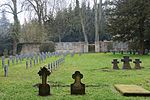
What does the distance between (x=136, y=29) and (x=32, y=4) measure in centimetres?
2002

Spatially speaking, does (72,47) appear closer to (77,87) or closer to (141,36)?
(141,36)

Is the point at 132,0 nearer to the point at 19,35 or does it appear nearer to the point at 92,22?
the point at 19,35

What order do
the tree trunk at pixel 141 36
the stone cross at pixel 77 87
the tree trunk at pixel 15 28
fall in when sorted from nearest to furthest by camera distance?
the stone cross at pixel 77 87 < the tree trunk at pixel 141 36 < the tree trunk at pixel 15 28

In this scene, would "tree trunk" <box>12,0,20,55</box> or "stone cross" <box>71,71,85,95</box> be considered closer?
"stone cross" <box>71,71,85,95</box>

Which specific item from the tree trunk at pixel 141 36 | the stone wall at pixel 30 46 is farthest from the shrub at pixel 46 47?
the tree trunk at pixel 141 36

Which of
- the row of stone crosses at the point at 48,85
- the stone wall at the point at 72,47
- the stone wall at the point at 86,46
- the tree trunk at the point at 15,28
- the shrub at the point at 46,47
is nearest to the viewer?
the row of stone crosses at the point at 48,85

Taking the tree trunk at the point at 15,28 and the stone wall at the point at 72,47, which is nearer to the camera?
the tree trunk at the point at 15,28

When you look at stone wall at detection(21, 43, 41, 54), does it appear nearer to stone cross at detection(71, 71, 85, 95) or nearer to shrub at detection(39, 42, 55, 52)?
shrub at detection(39, 42, 55, 52)

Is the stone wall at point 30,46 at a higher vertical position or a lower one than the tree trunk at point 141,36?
lower

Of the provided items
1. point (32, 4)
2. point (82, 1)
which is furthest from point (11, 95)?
point (82, 1)

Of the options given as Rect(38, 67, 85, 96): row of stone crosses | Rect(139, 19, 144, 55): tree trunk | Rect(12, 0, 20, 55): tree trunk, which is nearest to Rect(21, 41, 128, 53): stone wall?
Rect(12, 0, 20, 55): tree trunk

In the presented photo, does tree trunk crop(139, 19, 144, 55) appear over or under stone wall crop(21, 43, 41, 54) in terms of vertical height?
over

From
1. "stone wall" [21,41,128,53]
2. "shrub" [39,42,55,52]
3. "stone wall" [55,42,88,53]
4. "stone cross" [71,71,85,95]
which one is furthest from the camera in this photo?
"stone wall" [55,42,88,53]

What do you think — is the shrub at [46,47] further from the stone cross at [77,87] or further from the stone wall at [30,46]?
the stone cross at [77,87]
